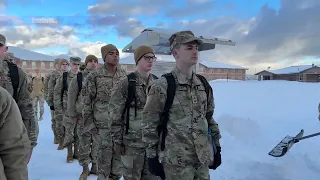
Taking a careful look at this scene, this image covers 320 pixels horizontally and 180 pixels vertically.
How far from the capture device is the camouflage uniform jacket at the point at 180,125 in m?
2.74

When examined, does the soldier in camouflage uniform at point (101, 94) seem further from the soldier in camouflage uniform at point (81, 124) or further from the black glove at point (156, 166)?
the black glove at point (156, 166)

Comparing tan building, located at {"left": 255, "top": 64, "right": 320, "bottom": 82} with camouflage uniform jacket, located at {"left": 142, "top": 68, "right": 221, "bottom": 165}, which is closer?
camouflage uniform jacket, located at {"left": 142, "top": 68, "right": 221, "bottom": 165}

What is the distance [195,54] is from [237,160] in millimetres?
3703

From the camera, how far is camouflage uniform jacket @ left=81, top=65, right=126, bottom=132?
460 centimetres

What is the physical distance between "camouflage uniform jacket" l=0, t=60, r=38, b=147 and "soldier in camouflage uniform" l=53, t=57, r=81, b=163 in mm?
2880

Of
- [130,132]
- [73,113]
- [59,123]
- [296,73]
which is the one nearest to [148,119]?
[130,132]

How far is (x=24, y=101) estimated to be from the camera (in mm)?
3543

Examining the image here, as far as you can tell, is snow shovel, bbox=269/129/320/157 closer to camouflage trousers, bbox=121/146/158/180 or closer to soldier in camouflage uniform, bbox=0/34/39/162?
camouflage trousers, bbox=121/146/158/180

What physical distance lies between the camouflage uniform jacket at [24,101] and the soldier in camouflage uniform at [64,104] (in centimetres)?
288

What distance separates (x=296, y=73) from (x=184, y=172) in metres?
65.0

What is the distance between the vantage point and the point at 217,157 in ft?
9.69

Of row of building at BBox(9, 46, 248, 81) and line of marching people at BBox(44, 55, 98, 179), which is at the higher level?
row of building at BBox(9, 46, 248, 81)

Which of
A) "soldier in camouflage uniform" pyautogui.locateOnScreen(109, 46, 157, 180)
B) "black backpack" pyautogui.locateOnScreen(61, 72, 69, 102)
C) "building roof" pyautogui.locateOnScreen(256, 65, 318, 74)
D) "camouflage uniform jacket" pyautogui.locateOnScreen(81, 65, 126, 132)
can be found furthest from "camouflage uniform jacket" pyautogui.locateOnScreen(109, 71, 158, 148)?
"building roof" pyautogui.locateOnScreen(256, 65, 318, 74)

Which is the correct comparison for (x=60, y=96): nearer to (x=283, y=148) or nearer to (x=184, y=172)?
(x=283, y=148)
